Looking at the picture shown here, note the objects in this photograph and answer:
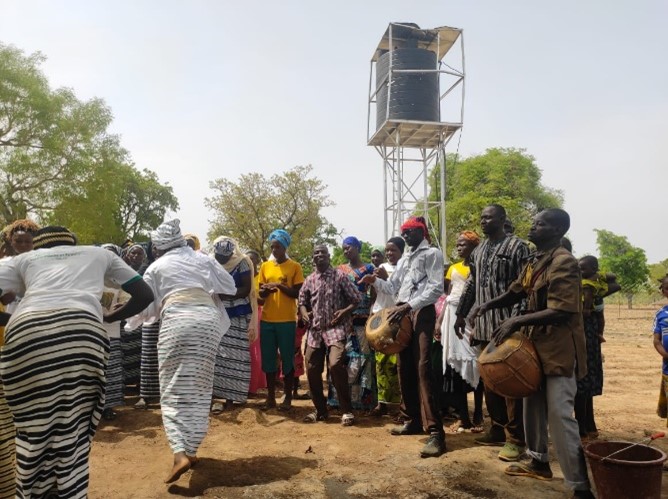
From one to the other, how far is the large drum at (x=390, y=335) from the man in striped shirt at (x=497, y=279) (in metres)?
0.64

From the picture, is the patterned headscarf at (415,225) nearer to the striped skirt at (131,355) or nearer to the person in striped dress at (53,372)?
the person in striped dress at (53,372)

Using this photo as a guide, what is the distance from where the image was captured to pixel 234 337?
5.94m

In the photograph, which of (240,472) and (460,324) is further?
(460,324)

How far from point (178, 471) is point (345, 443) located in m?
1.70

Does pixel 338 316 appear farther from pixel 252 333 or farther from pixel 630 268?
pixel 630 268

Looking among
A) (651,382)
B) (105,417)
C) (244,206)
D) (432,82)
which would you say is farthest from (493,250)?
(244,206)

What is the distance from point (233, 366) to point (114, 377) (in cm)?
133

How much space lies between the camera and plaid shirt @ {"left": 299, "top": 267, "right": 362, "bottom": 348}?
229 inches

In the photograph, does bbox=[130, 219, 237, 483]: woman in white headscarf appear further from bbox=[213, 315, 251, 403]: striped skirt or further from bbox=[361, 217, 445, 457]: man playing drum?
bbox=[361, 217, 445, 457]: man playing drum

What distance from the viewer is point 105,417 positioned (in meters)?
5.80

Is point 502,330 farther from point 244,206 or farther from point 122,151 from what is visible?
point 122,151

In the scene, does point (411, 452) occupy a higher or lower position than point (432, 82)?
lower

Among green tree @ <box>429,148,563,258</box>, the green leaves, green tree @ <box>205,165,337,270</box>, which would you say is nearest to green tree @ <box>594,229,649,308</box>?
the green leaves

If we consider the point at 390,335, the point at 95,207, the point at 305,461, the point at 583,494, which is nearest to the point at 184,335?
the point at 305,461
